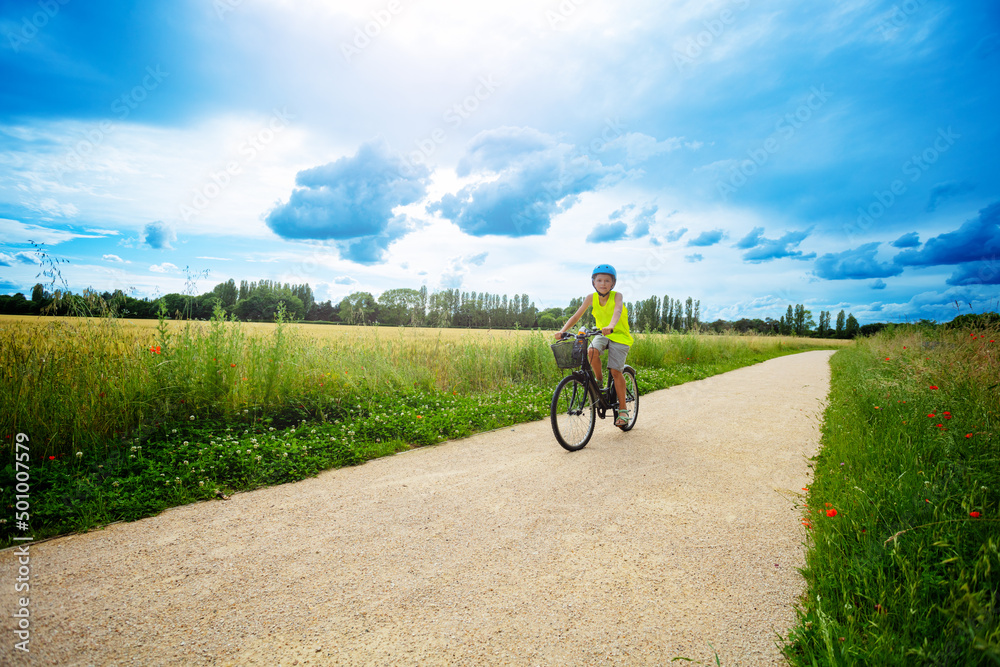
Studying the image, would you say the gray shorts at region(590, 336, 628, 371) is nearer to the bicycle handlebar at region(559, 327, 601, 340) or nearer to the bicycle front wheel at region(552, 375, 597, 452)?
the bicycle handlebar at region(559, 327, 601, 340)

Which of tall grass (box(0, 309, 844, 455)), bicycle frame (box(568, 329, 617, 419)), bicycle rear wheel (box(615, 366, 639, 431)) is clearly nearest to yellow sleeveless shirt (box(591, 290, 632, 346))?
bicycle frame (box(568, 329, 617, 419))

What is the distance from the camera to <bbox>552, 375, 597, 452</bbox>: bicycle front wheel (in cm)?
543

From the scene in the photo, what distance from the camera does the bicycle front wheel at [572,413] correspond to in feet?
17.8

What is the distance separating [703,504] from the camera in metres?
3.92

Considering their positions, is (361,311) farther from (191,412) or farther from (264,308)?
(191,412)

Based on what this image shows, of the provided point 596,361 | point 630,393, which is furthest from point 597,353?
point 630,393

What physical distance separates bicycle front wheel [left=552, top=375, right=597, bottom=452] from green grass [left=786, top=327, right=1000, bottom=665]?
7.93 ft

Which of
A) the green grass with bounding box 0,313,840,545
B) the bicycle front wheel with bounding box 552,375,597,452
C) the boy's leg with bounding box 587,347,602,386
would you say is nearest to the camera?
the green grass with bounding box 0,313,840,545

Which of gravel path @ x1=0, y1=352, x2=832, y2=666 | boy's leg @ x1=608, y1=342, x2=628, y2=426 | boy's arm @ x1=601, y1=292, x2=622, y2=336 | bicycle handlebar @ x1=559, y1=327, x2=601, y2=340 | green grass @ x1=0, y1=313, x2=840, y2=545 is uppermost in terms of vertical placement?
boy's arm @ x1=601, y1=292, x2=622, y2=336

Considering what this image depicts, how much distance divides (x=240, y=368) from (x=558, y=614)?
18.2 feet

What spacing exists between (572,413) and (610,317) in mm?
1390

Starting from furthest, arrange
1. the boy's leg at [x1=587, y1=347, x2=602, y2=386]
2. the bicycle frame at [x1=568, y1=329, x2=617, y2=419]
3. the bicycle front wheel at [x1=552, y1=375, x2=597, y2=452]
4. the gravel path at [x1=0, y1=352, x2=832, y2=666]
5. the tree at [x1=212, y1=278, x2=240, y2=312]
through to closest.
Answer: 1. the tree at [x1=212, y1=278, x2=240, y2=312]
2. the boy's leg at [x1=587, y1=347, x2=602, y2=386]
3. the bicycle frame at [x1=568, y1=329, x2=617, y2=419]
4. the bicycle front wheel at [x1=552, y1=375, x2=597, y2=452]
5. the gravel path at [x1=0, y1=352, x2=832, y2=666]

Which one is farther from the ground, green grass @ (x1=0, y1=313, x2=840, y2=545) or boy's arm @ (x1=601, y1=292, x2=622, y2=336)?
boy's arm @ (x1=601, y1=292, x2=622, y2=336)

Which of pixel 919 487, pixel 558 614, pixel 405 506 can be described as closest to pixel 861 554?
pixel 919 487
